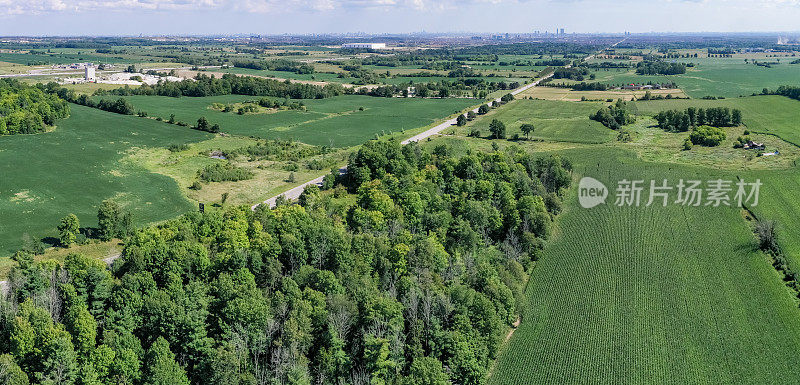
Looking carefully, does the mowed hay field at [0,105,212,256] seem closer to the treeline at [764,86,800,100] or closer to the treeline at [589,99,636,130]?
the treeline at [589,99,636,130]

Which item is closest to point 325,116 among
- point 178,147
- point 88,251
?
point 178,147

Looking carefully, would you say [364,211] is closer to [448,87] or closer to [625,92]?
[448,87]

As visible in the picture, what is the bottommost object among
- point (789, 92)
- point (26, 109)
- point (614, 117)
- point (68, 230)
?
point (68, 230)

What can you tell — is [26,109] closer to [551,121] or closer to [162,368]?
[162,368]

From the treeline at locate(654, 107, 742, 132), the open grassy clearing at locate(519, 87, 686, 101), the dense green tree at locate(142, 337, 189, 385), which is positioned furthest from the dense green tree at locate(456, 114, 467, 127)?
the dense green tree at locate(142, 337, 189, 385)

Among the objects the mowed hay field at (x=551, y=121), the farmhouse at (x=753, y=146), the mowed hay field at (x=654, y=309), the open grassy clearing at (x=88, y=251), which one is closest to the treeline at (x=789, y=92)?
the mowed hay field at (x=551, y=121)

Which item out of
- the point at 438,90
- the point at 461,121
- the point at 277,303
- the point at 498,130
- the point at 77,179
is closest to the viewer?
the point at 277,303

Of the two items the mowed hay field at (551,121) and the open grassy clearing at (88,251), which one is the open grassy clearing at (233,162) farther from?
the mowed hay field at (551,121)
